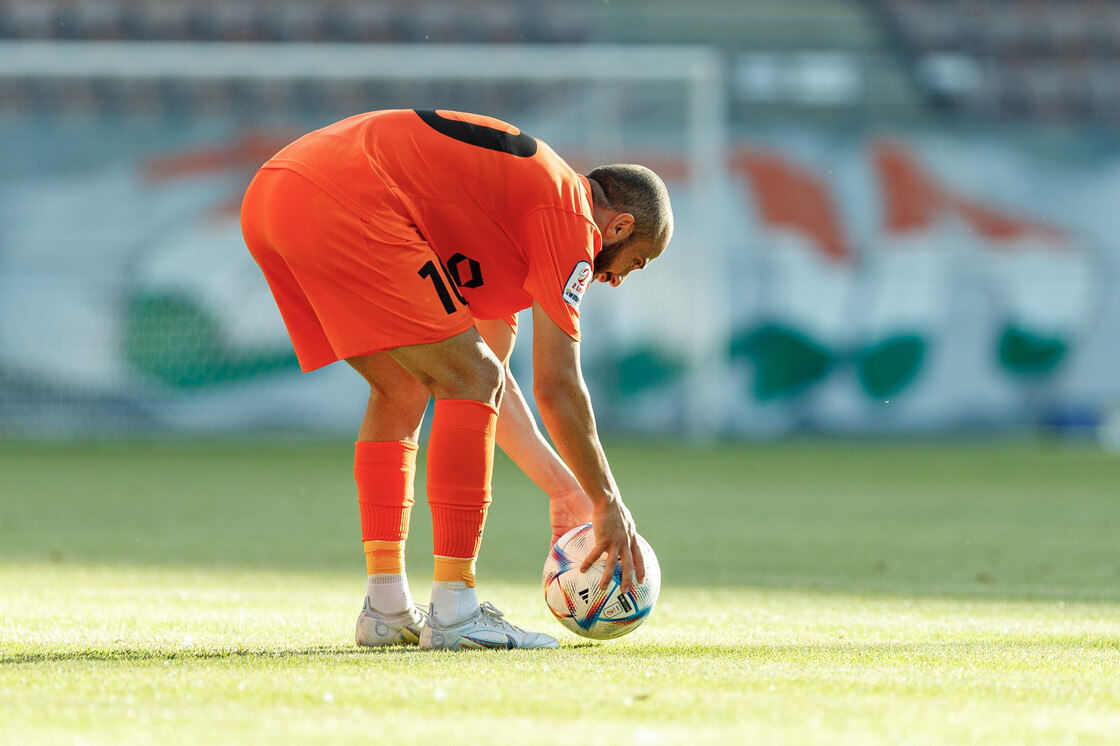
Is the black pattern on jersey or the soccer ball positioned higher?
the black pattern on jersey

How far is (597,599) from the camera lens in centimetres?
324

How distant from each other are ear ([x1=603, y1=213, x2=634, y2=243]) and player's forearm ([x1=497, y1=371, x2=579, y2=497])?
0.62 m

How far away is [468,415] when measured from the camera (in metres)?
3.13

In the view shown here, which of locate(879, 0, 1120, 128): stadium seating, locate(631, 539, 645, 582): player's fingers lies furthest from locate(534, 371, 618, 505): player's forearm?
locate(879, 0, 1120, 128): stadium seating

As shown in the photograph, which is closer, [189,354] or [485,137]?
[485,137]

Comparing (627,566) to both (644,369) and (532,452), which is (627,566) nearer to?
(532,452)

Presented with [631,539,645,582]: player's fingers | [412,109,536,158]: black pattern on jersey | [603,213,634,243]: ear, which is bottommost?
[631,539,645,582]: player's fingers

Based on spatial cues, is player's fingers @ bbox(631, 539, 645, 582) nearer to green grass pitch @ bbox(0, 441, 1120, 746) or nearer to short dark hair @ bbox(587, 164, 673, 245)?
green grass pitch @ bbox(0, 441, 1120, 746)

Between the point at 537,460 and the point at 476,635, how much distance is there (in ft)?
2.40

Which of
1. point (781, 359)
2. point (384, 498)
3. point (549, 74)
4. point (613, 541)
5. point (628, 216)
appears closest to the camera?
point (613, 541)

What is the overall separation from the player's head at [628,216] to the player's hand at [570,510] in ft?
2.29

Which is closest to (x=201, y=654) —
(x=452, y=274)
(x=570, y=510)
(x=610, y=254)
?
(x=452, y=274)

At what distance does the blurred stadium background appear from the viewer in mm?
17594

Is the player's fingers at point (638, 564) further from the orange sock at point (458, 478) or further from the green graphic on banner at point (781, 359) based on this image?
the green graphic on banner at point (781, 359)
